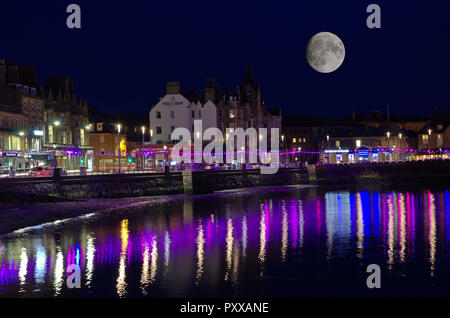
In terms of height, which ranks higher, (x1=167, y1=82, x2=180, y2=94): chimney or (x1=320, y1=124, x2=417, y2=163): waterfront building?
(x1=167, y1=82, x2=180, y2=94): chimney

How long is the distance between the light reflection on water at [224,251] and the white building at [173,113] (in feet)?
171

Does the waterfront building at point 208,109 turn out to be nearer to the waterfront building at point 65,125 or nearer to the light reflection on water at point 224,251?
the waterfront building at point 65,125

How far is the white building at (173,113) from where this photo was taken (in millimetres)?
112938

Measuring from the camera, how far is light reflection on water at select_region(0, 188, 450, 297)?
27.9 metres

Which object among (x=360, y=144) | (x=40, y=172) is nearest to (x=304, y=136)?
(x=360, y=144)

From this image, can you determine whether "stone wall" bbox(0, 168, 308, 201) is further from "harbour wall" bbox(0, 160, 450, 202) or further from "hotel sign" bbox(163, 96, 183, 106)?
"hotel sign" bbox(163, 96, 183, 106)

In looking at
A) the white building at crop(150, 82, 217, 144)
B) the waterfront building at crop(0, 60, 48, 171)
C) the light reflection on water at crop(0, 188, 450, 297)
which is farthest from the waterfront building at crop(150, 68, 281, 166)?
the light reflection on water at crop(0, 188, 450, 297)

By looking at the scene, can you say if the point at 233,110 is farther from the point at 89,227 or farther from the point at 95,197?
the point at 89,227

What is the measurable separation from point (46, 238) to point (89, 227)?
6.05 metres

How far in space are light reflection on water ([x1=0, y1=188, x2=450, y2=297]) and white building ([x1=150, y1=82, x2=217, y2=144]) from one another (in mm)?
52180

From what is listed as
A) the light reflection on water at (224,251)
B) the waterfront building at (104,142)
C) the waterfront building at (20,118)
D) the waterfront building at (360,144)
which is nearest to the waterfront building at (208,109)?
the waterfront building at (104,142)

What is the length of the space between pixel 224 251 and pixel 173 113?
7875cm

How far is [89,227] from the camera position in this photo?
4706 cm

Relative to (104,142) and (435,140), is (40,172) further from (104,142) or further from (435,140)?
(435,140)
